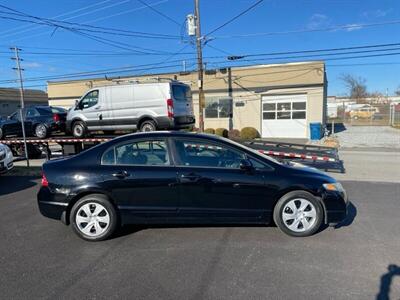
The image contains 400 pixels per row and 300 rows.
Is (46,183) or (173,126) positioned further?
(173,126)

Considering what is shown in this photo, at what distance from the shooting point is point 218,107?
79.0ft

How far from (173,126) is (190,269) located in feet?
21.5

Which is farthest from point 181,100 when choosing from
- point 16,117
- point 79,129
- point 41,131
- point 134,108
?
point 16,117

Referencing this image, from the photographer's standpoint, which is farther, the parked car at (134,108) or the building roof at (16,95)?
the building roof at (16,95)

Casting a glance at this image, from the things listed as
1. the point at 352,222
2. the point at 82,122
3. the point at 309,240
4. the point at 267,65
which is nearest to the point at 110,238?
the point at 309,240

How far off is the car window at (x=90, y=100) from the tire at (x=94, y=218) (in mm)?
6678

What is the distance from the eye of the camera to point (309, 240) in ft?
13.8

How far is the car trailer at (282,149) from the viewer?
8016 millimetres

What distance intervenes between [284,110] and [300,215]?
18.6 metres

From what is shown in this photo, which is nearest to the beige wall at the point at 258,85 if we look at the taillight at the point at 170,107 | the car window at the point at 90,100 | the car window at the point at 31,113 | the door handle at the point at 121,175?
the car window at the point at 31,113

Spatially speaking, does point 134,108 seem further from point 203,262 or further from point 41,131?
point 203,262

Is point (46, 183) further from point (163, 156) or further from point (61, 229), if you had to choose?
point (163, 156)

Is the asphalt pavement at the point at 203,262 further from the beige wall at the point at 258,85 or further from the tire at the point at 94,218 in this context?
the beige wall at the point at 258,85

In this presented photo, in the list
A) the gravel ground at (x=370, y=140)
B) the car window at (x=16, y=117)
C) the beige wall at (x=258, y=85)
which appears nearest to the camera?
the car window at (x=16, y=117)
